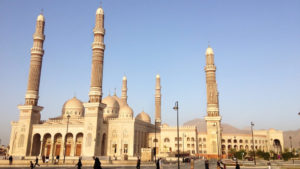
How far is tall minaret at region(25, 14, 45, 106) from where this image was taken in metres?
60.0

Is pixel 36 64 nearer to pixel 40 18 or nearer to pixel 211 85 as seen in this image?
pixel 40 18

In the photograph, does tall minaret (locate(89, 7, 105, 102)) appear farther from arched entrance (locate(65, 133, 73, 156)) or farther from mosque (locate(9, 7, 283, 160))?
arched entrance (locate(65, 133, 73, 156))

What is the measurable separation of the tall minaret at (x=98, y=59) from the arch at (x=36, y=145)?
1754 centimetres

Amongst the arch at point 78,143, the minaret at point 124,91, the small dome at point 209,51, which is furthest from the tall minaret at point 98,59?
the small dome at point 209,51

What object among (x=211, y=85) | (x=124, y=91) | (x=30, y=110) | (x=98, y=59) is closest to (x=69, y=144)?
(x=30, y=110)

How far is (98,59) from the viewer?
57625 mm

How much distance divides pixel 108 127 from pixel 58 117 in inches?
581

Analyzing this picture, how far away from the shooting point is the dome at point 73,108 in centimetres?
6769

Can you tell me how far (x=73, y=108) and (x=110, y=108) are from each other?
9.19m

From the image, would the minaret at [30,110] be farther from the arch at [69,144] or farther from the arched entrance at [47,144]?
the arch at [69,144]

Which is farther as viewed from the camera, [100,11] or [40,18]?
[40,18]

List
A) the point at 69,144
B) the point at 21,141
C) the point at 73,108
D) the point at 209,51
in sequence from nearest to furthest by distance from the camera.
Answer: the point at 21,141 → the point at 69,144 → the point at 73,108 → the point at 209,51

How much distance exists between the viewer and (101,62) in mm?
57812

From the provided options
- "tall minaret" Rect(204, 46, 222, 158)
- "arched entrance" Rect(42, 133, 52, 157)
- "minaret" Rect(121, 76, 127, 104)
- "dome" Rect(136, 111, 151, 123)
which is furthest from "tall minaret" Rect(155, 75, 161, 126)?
"arched entrance" Rect(42, 133, 52, 157)
